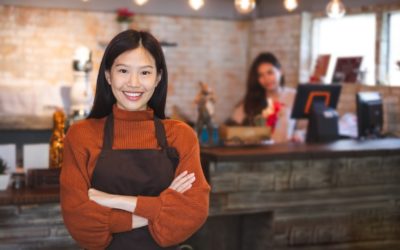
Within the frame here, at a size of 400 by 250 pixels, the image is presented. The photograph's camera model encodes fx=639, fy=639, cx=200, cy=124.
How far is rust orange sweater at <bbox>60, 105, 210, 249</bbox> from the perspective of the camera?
2.13 m

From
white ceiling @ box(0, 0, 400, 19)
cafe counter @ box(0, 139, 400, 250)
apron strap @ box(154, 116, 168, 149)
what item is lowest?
cafe counter @ box(0, 139, 400, 250)

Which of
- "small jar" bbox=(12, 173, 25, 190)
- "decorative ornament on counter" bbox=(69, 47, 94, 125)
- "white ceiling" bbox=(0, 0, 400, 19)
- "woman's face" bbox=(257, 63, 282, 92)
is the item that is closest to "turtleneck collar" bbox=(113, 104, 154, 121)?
"small jar" bbox=(12, 173, 25, 190)

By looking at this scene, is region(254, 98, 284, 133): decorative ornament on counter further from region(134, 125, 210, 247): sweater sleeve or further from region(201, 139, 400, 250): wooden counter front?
region(134, 125, 210, 247): sweater sleeve

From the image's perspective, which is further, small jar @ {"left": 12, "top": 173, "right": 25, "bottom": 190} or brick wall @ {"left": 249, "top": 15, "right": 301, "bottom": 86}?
brick wall @ {"left": 249, "top": 15, "right": 301, "bottom": 86}

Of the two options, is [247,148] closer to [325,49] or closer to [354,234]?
[354,234]

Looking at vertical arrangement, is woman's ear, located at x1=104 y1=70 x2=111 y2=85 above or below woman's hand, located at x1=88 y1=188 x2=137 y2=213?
above

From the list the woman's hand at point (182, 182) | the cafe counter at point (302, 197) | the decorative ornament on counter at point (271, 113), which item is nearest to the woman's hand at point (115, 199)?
the woman's hand at point (182, 182)

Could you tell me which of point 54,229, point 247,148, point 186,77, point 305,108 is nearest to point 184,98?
point 186,77

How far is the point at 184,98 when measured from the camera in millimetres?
8781

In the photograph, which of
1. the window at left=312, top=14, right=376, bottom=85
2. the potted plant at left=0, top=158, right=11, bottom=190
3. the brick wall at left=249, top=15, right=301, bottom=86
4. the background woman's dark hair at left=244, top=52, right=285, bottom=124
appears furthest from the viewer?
the brick wall at left=249, top=15, right=301, bottom=86

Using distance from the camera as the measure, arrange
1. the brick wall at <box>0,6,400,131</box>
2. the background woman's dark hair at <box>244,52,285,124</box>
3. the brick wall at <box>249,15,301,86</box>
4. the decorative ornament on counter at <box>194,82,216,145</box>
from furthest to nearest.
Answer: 1. the brick wall at <box>249,15,301,86</box>
2. the brick wall at <box>0,6,400,131</box>
3. the background woman's dark hair at <box>244,52,285,124</box>
4. the decorative ornament on counter at <box>194,82,216,145</box>

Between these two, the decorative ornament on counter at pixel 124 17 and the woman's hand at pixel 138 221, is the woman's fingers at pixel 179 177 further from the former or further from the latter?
the decorative ornament on counter at pixel 124 17

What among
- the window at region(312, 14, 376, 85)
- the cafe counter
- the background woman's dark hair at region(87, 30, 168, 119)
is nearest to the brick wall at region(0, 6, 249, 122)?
the window at region(312, 14, 376, 85)

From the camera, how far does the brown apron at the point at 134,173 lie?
2164 mm
